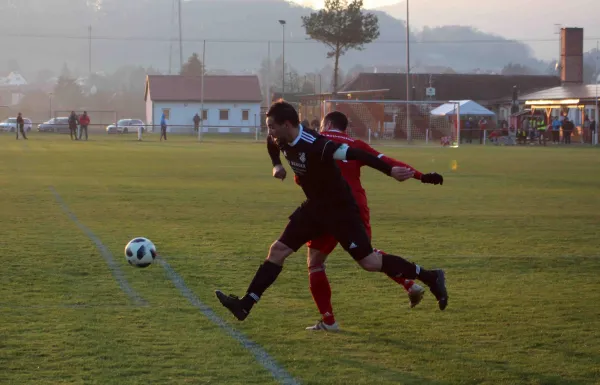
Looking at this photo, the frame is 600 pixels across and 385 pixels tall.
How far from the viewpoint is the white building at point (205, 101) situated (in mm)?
88625

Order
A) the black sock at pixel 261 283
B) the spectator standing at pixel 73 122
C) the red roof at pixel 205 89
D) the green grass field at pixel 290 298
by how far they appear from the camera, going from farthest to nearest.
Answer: the red roof at pixel 205 89
the spectator standing at pixel 73 122
the black sock at pixel 261 283
the green grass field at pixel 290 298

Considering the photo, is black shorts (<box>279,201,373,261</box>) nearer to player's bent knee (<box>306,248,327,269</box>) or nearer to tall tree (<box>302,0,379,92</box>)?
player's bent knee (<box>306,248,327,269</box>)

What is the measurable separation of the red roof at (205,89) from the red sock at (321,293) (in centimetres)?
8199

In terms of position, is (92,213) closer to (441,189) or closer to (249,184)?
(249,184)

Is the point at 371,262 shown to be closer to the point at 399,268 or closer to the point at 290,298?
the point at 399,268

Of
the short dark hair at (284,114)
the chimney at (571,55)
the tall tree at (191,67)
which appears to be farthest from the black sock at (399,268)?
the tall tree at (191,67)

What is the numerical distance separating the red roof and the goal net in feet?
117

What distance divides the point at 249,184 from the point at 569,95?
144 feet

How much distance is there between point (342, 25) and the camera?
7525 centimetres

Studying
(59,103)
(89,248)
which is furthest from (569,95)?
(59,103)

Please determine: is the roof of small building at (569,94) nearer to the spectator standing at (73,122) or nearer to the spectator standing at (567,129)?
the spectator standing at (567,129)

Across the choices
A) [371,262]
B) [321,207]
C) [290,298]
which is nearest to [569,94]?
[290,298]

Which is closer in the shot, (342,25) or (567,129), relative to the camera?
(567,129)

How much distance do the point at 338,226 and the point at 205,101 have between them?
82.6 m
